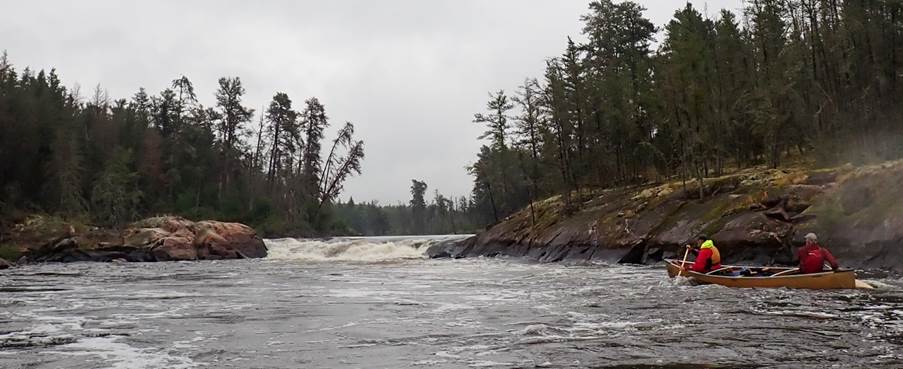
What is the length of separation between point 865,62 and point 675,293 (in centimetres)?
2130

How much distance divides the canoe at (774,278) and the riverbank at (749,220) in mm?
5295

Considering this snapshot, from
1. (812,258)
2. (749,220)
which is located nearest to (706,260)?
(812,258)

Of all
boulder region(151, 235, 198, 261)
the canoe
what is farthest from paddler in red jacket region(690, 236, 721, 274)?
boulder region(151, 235, 198, 261)

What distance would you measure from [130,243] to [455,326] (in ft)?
112

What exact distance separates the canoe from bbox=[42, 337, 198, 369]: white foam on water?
13.4 metres

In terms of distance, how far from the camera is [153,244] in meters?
40.6

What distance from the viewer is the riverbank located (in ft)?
70.8

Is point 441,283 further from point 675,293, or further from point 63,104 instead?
point 63,104

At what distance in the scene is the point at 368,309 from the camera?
582 inches

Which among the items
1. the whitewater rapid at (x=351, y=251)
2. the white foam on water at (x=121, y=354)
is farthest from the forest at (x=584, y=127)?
the white foam on water at (x=121, y=354)

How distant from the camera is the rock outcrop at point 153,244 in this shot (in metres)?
39.5

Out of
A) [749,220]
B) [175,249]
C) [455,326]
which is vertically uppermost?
[749,220]

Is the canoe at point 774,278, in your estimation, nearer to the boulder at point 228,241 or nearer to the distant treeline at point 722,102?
the distant treeline at point 722,102

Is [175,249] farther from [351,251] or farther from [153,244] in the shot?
[351,251]
